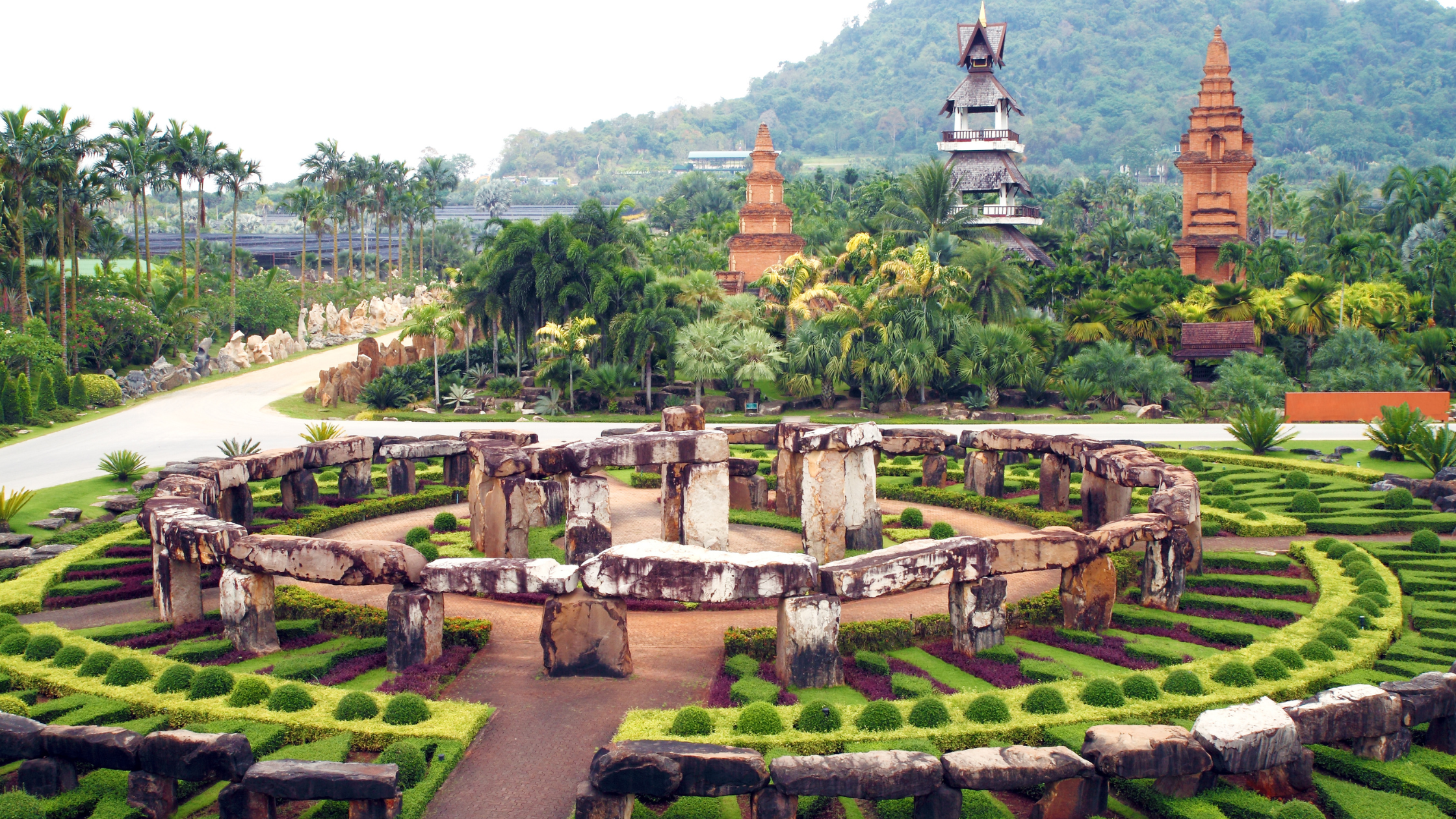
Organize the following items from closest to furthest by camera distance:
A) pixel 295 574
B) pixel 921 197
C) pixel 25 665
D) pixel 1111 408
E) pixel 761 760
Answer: pixel 761 760 → pixel 25 665 → pixel 295 574 → pixel 1111 408 → pixel 921 197

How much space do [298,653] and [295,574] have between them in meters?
1.33

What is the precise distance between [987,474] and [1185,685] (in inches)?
576

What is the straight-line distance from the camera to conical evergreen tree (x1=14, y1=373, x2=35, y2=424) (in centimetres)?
4316

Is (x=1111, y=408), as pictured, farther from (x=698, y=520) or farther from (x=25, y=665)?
(x=25, y=665)


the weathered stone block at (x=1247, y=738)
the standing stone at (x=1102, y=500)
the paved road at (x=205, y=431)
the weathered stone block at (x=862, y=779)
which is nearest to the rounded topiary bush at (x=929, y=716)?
the weathered stone block at (x=862, y=779)

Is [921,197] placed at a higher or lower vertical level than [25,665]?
higher

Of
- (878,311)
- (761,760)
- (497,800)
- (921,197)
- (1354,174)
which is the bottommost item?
(497,800)

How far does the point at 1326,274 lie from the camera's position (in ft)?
202

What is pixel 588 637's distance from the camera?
59.5 feet

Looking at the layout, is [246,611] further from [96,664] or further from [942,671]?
[942,671]

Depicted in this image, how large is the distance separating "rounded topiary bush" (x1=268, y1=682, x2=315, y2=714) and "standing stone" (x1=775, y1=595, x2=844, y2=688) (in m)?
6.93

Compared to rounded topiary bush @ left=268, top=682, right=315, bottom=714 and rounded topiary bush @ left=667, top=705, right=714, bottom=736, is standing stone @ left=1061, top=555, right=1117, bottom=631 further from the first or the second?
rounded topiary bush @ left=268, top=682, right=315, bottom=714

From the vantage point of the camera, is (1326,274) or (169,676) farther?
(1326,274)

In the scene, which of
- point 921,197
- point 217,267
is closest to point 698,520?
point 921,197
